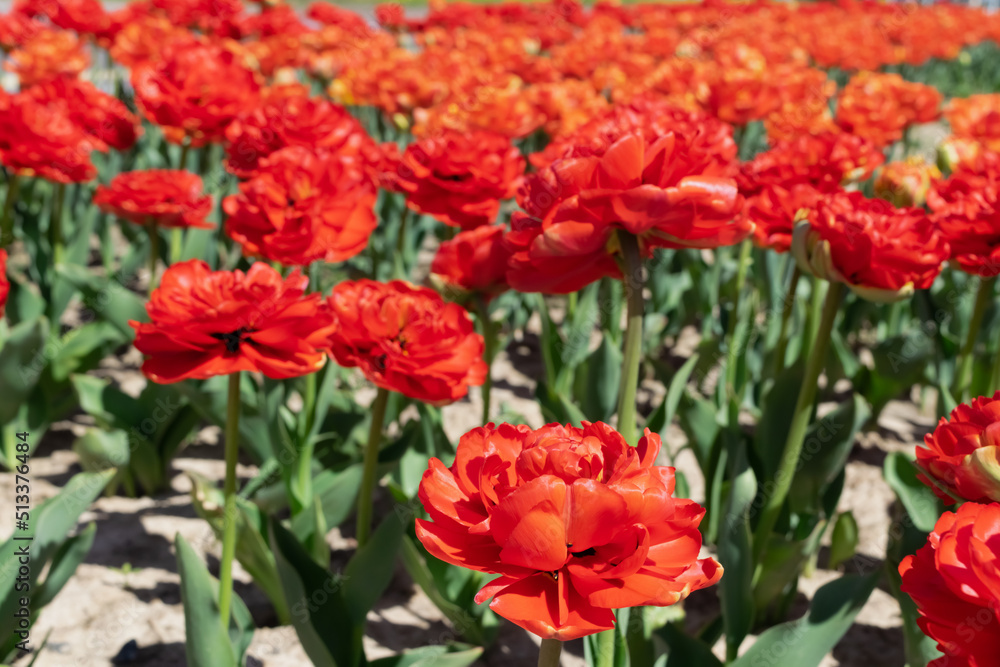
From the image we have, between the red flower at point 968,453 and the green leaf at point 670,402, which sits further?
the green leaf at point 670,402

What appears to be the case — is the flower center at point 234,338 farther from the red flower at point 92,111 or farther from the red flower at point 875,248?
the red flower at point 92,111

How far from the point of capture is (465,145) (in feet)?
6.72

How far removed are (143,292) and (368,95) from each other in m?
1.36

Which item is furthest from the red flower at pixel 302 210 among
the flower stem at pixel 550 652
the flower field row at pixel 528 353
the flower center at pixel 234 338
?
the flower stem at pixel 550 652

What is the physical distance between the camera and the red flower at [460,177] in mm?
2033

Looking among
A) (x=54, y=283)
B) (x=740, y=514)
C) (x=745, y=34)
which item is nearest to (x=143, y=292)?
(x=54, y=283)

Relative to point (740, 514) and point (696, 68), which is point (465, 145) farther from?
point (696, 68)

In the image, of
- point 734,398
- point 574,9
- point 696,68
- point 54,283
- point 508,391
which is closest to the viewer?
point 734,398

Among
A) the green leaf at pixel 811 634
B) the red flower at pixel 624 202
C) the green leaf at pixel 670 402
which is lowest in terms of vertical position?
the green leaf at pixel 811 634

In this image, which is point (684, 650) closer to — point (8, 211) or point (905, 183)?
point (905, 183)

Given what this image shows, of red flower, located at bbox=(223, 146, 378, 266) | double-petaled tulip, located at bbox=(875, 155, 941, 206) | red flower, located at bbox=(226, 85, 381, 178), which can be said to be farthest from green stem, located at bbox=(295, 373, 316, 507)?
double-petaled tulip, located at bbox=(875, 155, 941, 206)

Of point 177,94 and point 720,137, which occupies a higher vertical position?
point 720,137

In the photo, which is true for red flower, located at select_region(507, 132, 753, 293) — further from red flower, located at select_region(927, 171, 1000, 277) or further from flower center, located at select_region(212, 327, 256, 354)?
red flower, located at select_region(927, 171, 1000, 277)

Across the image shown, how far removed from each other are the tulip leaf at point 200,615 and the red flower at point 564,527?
0.66 metres
